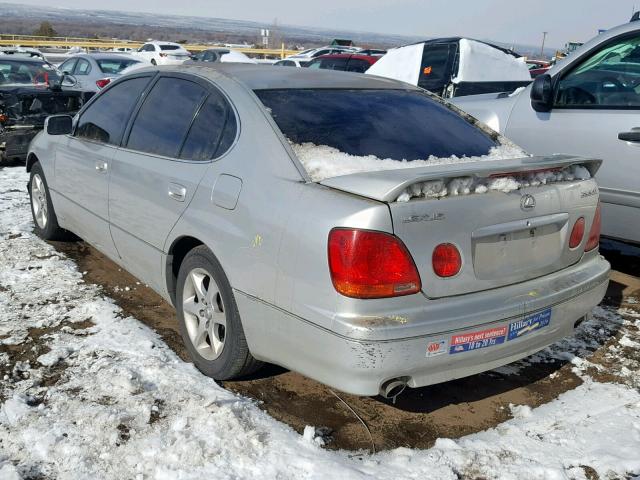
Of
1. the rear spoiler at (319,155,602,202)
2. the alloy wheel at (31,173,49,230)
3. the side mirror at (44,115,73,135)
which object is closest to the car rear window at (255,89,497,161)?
the rear spoiler at (319,155,602,202)

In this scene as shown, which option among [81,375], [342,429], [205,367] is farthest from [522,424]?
[81,375]

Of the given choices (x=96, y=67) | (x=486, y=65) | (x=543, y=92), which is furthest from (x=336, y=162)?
(x=96, y=67)

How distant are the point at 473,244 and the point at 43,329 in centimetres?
258

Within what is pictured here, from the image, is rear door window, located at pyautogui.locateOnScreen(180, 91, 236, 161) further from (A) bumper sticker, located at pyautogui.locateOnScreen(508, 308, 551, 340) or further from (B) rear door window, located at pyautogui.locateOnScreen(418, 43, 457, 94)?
(B) rear door window, located at pyautogui.locateOnScreen(418, 43, 457, 94)

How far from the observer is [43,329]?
3.79 meters

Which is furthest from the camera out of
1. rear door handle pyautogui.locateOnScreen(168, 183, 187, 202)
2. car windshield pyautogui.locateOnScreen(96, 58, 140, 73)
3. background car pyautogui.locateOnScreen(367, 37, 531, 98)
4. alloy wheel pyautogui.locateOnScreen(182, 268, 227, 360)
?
car windshield pyautogui.locateOnScreen(96, 58, 140, 73)

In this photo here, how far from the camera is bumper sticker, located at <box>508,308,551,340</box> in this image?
2.79m

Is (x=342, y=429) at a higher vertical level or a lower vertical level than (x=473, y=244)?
lower

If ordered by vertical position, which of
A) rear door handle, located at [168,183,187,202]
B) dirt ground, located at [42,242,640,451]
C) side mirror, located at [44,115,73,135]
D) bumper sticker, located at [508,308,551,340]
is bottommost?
dirt ground, located at [42,242,640,451]

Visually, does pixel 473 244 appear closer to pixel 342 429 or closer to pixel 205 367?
pixel 342 429

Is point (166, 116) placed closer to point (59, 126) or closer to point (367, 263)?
point (59, 126)

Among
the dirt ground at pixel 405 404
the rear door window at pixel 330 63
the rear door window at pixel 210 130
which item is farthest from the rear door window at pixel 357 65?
the dirt ground at pixel 405 404

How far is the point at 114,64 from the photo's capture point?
1538 cm

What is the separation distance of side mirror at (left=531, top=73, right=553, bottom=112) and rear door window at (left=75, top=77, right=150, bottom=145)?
2846 millimetres
